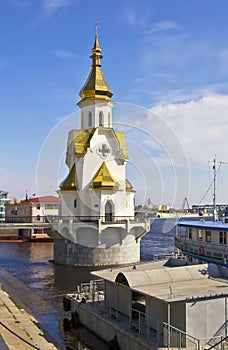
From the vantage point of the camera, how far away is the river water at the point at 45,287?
2236cm

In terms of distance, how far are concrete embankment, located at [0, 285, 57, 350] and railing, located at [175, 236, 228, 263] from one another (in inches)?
453

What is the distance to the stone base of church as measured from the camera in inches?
1738

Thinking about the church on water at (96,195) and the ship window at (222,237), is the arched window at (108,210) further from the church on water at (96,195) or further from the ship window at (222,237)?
the ship window at (222,237)

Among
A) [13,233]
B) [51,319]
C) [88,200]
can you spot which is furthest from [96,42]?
[13,233]

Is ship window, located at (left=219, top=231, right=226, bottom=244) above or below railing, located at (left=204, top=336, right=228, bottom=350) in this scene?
above

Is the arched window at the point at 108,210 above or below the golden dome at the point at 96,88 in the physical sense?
below

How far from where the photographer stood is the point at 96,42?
52594mm

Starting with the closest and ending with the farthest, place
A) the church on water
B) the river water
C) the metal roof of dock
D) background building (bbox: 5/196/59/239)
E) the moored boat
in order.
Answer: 1. the metal roof of dock
2. the river water
3. the moored boat
4. the church on water
5. background building (bbox: 5/196/59/239)

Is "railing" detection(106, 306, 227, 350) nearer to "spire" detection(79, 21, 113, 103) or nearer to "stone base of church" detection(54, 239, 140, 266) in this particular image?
"stone base of church" detection(54, 239, 140, 266)

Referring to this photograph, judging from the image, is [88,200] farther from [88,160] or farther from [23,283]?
[23,283]

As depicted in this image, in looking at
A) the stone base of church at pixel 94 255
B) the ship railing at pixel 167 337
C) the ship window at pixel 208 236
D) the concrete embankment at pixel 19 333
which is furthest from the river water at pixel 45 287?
the ship window at pixel 208 236

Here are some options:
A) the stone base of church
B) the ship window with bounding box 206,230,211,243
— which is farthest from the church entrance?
the ship window with bounding box 206,230,211,243

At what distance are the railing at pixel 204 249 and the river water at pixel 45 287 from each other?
9313mm

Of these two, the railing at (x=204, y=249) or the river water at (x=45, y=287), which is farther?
the railing at (x=204, y=249)
